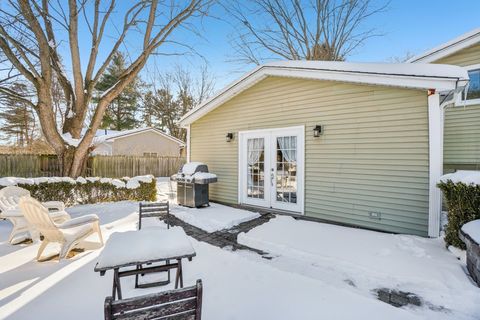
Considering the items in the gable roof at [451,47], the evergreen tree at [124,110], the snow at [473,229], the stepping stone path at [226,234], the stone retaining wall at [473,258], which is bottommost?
the stepping stone path at [226,234]

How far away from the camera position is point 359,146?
4.95m

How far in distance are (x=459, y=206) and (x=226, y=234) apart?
12.3 feet

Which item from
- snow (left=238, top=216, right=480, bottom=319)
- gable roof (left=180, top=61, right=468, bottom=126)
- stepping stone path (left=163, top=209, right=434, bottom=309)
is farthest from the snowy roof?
snow (left=238, top=216, right=480, bottom=319)

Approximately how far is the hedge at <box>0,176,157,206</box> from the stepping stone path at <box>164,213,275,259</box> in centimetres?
235

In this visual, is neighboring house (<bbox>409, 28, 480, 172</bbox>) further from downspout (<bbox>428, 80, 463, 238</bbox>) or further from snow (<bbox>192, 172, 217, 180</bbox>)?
snow (<bbox>192, 172, 217, 180</bbox>)

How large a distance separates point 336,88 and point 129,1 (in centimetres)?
815

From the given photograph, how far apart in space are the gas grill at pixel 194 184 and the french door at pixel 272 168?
3.41ft

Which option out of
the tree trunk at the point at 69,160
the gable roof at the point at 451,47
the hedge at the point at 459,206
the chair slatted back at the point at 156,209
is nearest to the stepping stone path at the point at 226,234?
the chair slatted back at the point at 156,209

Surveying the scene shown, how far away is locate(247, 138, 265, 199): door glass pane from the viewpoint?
6.61 metres

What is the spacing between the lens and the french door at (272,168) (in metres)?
5.90

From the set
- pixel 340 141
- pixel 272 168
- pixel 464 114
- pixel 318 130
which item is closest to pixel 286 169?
pixel 272 168

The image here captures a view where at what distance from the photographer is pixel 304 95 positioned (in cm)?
577

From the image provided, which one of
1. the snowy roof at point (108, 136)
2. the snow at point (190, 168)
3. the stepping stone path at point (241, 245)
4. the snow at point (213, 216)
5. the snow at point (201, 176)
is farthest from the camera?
the snowy roof at point (108, 136)

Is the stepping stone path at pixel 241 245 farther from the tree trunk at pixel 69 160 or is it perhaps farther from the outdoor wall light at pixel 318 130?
the tree trunk at pixel 69 160
